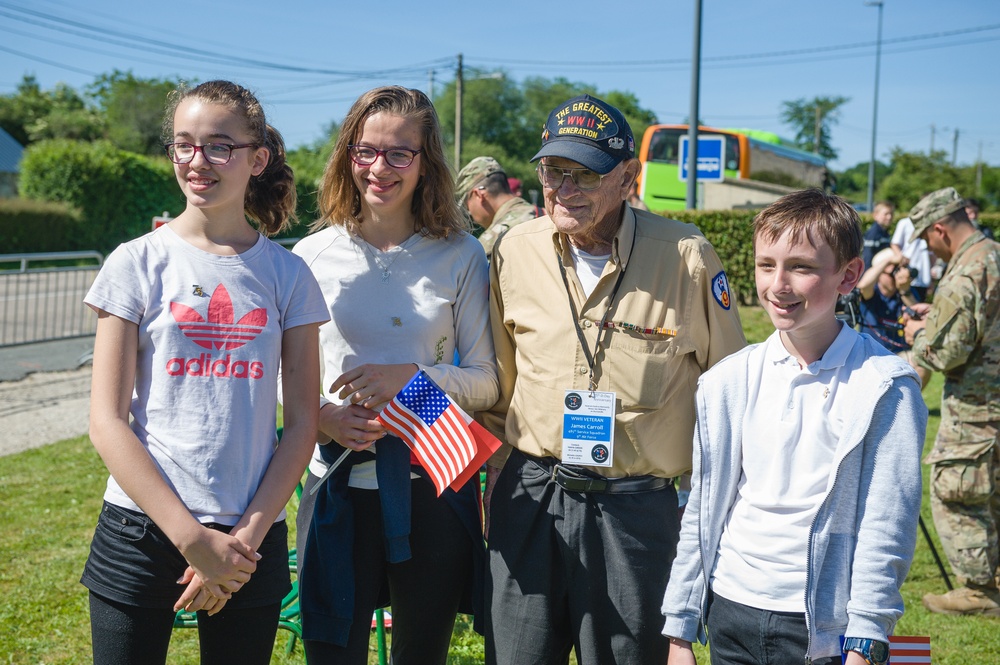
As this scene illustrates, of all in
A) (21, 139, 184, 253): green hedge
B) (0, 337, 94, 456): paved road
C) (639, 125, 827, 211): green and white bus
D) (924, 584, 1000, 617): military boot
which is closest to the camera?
(924, 584, 1000, 617): military boot

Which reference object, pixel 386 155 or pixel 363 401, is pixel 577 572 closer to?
pixel 363 401

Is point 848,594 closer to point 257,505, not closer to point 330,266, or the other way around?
point 257,505

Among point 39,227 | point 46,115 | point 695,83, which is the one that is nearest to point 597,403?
point 695,83

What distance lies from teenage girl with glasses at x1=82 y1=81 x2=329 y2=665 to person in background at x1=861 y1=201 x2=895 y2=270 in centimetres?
1326

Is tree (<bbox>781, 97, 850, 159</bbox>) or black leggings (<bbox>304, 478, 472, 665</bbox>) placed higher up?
tree (<bbox>781, 97, 850, 159</bbox>)

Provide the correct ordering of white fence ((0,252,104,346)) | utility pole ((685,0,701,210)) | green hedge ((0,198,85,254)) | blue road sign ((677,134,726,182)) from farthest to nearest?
green hedge ((0,198,85,254))
blue road sign ((677,134,726,182))
utility pole ((685,0,701,210))
white fence ((0,252,104,346))

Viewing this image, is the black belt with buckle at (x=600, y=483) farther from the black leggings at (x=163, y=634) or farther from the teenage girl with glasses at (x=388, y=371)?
the black leggings at (x=163, y=634)

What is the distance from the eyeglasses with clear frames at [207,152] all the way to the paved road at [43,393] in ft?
20.5

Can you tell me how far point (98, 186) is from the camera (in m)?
28.4

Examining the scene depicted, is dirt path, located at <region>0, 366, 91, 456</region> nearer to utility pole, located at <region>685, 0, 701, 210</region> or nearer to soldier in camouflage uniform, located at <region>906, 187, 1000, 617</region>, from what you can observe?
soldier in camouflage uniform, located at <region>906, 187, 1000, 617</region>

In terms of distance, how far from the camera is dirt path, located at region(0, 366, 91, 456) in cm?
781

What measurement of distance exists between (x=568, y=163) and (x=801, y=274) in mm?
794

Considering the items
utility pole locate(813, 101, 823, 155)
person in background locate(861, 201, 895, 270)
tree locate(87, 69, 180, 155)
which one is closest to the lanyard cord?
person in background locate(861, 201, 895, 270)

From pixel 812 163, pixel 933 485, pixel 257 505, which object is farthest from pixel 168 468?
pixel 812 163
